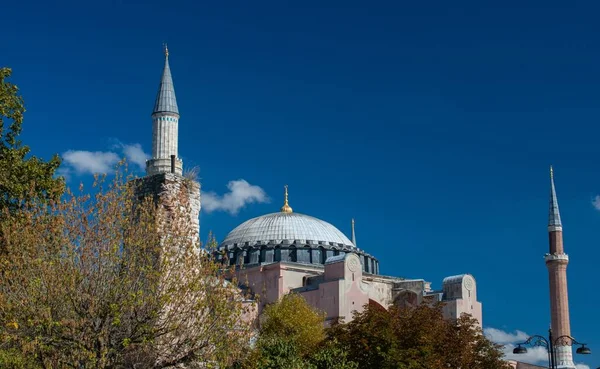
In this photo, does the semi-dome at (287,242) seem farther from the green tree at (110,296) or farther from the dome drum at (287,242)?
the green tree at (110,296)

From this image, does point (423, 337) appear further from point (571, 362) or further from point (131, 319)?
point (571, 362)

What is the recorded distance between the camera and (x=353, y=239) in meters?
44.3

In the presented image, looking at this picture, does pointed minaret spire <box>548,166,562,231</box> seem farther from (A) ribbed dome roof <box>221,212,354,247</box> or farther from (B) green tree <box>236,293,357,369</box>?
(B) green tree <box>236,293,357,369</box>

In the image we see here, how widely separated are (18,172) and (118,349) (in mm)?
6424

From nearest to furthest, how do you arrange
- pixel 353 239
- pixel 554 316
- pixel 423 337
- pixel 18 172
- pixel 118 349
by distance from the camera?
pixel 118 349
pixel 18 172
pixel 423 337
pixel 554 316
pixel 353 239

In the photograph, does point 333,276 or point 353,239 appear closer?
point 333,276

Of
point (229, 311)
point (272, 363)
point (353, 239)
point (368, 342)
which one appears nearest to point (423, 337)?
point (368, 342)

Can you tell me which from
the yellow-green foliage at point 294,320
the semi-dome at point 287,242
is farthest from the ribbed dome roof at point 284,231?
the yellow-green foliage at point 294,320

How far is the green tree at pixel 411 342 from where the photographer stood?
1778 cm

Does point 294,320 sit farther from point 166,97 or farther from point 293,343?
point 293,343

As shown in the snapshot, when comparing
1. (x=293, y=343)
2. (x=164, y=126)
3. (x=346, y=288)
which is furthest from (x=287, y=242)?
(x=293, y=343)

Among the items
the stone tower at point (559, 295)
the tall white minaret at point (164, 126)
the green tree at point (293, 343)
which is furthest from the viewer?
the stone tower at point (559, 295)

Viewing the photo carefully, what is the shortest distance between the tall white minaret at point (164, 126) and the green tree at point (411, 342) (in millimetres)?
7101

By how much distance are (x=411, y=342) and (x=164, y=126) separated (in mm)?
9857
